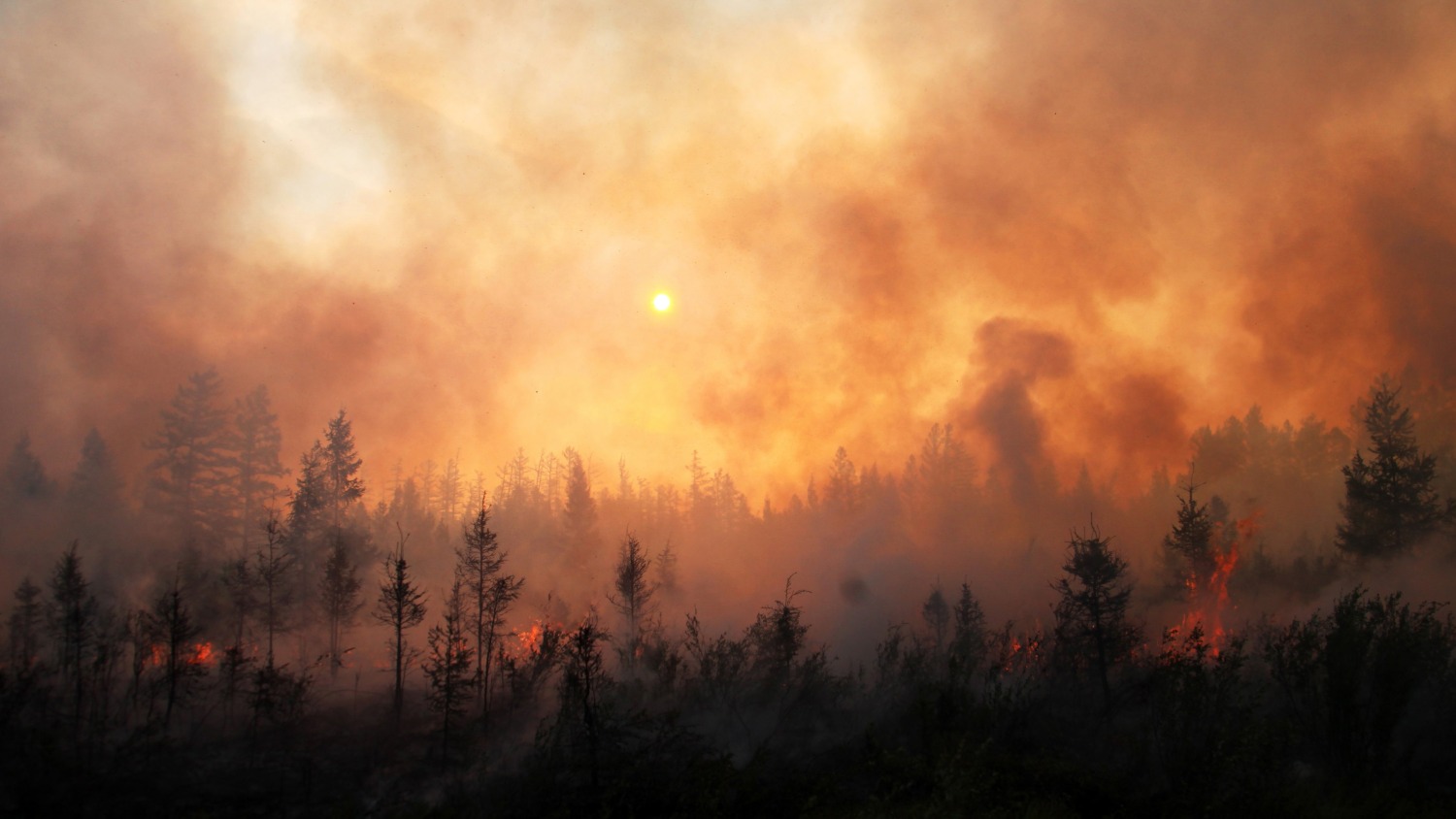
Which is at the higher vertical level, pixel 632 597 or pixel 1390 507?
pixel 1390 507

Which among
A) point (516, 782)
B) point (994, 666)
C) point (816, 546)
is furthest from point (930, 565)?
point (516, 782)

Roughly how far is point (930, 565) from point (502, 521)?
4133 cm

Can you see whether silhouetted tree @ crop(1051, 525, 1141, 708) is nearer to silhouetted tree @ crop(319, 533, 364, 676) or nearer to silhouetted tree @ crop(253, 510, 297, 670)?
silhouetted tree @ crop(319, 533, 364, 676)

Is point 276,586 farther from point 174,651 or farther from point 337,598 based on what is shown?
point 174,651

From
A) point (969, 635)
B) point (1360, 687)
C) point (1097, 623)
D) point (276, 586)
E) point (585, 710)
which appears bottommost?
point (1360, 687)

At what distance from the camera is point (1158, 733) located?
860 inches

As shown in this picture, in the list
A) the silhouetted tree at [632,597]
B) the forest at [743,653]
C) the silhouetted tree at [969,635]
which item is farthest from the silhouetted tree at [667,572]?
the silhouetted tree at [969,635]

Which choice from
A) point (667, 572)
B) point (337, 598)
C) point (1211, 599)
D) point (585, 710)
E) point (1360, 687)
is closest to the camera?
point (1360, 687)

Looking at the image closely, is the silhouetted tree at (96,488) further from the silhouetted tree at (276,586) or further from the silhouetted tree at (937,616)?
the silhouetted tree at (937,616)

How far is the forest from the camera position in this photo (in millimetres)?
20203

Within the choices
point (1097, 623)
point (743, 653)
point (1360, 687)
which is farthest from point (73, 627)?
point (1360, 687)

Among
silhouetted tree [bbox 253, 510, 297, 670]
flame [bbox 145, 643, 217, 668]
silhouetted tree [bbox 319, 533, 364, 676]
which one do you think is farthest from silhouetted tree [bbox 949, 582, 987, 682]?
flame [bbox 145, 643, 217, 668]

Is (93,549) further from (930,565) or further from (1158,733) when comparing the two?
(1158,733)

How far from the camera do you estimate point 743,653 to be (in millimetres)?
32438
